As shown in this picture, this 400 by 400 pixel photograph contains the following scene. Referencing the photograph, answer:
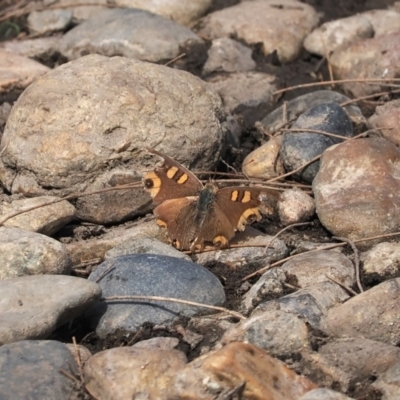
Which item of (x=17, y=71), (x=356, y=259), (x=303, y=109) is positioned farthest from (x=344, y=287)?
(x=17, y=71)

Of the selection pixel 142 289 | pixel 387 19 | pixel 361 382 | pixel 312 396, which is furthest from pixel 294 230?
pixel 387 19

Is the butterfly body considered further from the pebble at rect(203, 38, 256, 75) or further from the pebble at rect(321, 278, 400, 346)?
the pebble at rect(203, 38, 256, 75)

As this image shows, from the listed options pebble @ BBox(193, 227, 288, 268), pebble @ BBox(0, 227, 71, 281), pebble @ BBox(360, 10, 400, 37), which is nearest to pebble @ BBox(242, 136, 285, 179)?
pebble @ BBox(193, 227, 288, 268)

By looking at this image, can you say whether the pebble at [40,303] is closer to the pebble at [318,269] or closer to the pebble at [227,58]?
the pebble at [318,269]

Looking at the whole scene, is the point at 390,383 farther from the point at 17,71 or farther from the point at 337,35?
the point at 337,35

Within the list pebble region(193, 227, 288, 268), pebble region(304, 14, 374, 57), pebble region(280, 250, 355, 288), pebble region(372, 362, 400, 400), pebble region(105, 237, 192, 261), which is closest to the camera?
pebble region(372, 362, 400, 400)

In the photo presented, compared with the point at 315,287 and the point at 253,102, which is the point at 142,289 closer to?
the point at 315,287

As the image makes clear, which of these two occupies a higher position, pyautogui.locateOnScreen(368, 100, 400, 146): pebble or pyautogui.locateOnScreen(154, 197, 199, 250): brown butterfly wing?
pyautogui.locateOnScreen(154, 197, 199, 250): brown butterfly wing

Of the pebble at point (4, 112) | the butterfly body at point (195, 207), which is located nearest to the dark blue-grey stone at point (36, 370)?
the butterfly body at point (195, 207)
